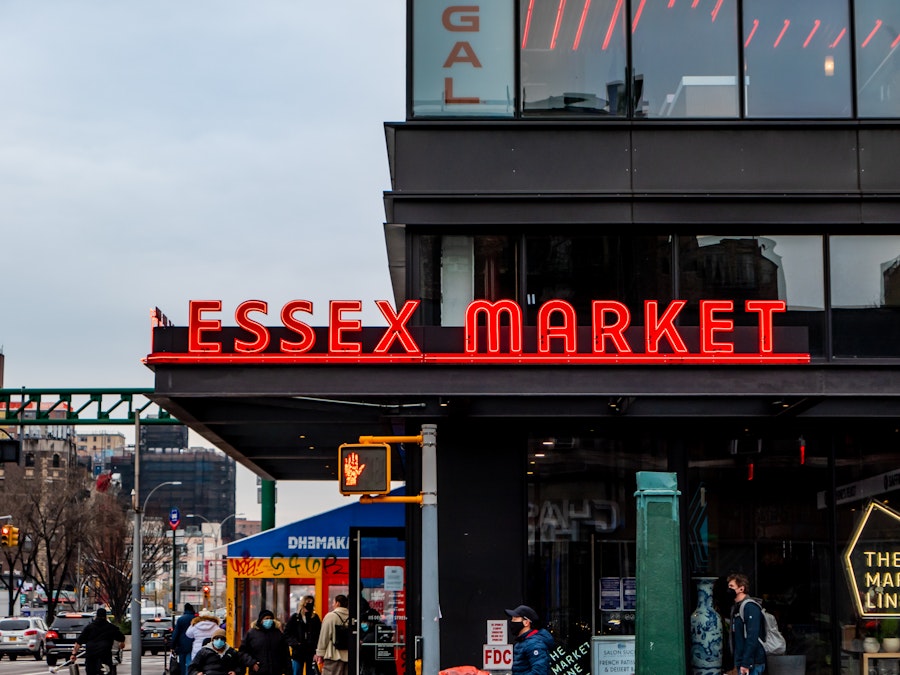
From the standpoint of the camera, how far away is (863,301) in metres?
18.2

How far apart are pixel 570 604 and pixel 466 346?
3841mm

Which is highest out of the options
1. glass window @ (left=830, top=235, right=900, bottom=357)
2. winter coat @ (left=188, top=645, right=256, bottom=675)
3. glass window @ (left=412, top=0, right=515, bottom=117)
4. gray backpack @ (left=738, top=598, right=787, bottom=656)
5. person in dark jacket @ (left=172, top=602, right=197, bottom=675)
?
glass window @ (left=412, top=0, right=515, bottom=117)

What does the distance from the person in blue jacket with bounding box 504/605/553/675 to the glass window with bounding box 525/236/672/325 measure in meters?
5.76

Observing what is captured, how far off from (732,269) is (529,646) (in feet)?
24.1

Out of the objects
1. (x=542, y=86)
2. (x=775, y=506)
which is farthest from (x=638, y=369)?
(x=542, y=86)

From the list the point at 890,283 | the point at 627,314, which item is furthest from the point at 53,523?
the point at 890,283

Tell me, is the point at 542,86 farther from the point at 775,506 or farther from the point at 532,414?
the point at 775,506

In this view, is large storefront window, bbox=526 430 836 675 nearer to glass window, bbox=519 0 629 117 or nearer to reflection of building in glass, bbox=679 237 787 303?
reflection of building in glass, bbox=679 237 787 303

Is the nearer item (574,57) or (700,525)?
(700,525)

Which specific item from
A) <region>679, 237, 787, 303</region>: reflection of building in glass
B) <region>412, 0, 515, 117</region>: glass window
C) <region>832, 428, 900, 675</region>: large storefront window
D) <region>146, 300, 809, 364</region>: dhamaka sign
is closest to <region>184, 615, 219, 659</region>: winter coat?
<region>146, 300, 809, 364</region>: dhamaka sign

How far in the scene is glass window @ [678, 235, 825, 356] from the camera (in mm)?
18141

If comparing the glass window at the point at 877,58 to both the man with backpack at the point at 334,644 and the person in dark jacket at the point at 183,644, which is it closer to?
the man with backpack at the point at 334,644

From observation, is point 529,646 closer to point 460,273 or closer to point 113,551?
point 460,273

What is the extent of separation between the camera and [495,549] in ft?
58.4
